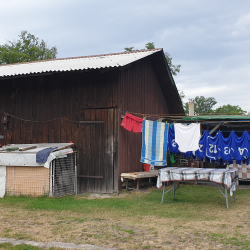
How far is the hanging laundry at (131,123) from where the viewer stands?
9836 millimetres

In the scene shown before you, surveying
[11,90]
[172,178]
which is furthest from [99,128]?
[11,90]

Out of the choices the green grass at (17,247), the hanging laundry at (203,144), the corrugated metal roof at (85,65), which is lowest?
the green grass at (17,247)

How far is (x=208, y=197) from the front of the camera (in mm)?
9320

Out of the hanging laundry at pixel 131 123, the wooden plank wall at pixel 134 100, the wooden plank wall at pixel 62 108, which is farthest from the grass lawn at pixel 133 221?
the hanging laundry at pixel 131 123

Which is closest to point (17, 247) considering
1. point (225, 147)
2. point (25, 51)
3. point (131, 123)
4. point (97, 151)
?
point (97, 151)

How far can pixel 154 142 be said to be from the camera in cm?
999

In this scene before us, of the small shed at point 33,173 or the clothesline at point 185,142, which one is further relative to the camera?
the clothesline at point 185,142

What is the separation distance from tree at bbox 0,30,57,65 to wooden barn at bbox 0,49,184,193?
47.3 ft

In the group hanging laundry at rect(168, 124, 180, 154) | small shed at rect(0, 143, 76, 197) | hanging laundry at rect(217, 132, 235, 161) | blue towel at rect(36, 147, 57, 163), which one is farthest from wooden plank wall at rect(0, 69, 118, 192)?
hanging laundry at rect(217, 132, 235, 161)

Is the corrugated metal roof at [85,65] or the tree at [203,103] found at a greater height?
the tree at [203,103]

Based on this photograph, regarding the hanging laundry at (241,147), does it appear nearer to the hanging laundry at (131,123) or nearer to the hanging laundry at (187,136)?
the hanging laundry at (187,136)

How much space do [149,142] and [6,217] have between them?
4948 millimetres

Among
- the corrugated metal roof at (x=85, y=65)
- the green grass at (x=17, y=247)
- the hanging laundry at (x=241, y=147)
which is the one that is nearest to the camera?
the green grass at (x=17, y=247)

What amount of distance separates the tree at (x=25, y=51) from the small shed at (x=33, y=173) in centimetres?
1715
